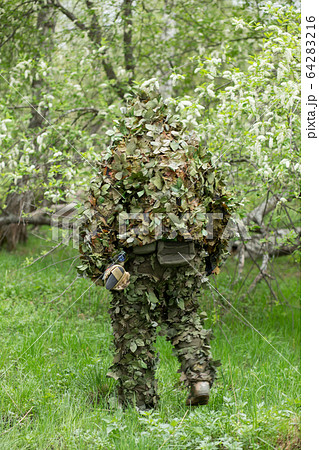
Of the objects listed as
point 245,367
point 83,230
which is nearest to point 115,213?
point 83,230

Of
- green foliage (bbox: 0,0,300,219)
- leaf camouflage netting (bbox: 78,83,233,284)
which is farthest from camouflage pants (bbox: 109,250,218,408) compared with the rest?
green foliage (bbox: 0,0,300,219)

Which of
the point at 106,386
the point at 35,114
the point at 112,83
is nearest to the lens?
the point at 106,386

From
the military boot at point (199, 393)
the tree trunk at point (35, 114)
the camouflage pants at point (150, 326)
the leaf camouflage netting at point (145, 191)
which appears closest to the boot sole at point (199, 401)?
the military boot at point (199, 393)

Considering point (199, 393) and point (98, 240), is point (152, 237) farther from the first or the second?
point (199, 393)

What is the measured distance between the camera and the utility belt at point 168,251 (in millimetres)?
3020

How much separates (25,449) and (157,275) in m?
1.27

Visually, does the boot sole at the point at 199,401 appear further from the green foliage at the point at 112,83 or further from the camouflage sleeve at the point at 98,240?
the green foliage at the point at 112,83

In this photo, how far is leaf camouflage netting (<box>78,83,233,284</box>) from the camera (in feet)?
9.77

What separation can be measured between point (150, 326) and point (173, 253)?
1.71ft

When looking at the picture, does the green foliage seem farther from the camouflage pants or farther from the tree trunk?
the camouflage pants

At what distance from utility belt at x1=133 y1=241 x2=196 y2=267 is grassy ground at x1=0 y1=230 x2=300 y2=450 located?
1.72 feet

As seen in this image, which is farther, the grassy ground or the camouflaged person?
the camouflaged person

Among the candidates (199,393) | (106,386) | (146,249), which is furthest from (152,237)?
(106,386)

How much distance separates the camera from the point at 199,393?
9.98ft
